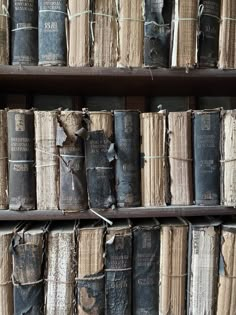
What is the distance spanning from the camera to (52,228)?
74 centimetres

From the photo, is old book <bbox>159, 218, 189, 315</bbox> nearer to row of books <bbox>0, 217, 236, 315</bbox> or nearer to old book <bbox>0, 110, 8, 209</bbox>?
row of books <bbox>0, 217, 236, 315</bbox>

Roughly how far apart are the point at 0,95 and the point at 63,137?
401 millimetres

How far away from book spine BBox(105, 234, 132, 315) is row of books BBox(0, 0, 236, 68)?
1.40 feet

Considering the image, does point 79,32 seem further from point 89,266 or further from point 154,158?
point 89,266

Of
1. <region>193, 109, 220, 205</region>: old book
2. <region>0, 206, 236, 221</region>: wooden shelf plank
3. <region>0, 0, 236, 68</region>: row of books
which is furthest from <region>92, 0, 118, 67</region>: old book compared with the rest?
<region>0, 206, 236, 221</region>: wooden shelf plank

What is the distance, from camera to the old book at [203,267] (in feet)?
2.32

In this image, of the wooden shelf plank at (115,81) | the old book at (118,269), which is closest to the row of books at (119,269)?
the old book at (118,269)

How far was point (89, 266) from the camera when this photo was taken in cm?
70

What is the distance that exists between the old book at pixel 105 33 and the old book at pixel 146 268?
0.41 meters

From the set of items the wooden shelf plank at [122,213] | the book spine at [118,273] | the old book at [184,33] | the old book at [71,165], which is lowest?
the book spine at [118,273]

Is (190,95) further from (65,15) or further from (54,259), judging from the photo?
(54,259)

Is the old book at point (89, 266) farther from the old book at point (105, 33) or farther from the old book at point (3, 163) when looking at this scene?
the old book at point (105, 33)

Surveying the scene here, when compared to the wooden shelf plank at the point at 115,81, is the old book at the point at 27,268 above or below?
below

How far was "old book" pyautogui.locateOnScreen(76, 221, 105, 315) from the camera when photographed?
70 centimetres
